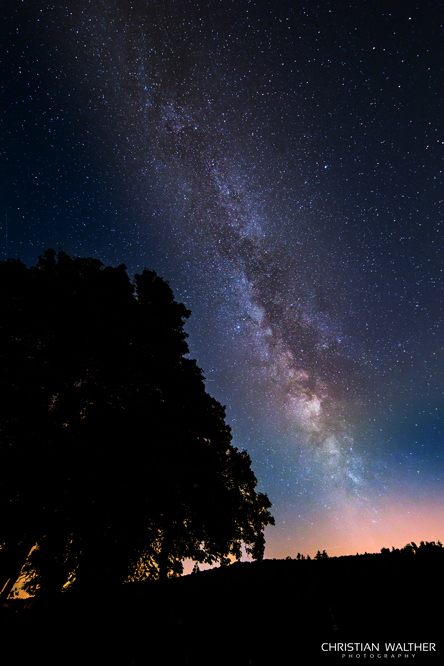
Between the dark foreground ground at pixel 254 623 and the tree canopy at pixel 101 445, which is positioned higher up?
the tree canopy at pixel 101 445

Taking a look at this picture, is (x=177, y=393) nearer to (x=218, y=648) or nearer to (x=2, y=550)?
(x=2, y=550)

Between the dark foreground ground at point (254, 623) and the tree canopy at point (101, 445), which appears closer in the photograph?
the dark foreground ground at point (254, 623)

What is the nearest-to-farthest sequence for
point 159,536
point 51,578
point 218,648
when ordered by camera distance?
point 218,648
point 51,578
point 159,536

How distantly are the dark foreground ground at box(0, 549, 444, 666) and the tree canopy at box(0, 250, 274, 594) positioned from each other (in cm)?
133

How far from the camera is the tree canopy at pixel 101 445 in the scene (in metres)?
7.34

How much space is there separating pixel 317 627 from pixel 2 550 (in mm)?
8276

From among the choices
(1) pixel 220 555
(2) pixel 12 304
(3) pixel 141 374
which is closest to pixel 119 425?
(3) pixel 141 374

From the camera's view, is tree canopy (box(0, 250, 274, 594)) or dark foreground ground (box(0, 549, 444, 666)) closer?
dark foreground ground (box(0, 549, 444, 666))

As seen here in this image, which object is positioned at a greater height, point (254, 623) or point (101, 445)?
point (101, 445)

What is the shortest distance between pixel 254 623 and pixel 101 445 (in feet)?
19.3

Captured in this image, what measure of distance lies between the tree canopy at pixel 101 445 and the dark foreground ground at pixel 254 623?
1.33 meters

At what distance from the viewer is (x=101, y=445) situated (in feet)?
27.3

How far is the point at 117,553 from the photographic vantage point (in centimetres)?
798

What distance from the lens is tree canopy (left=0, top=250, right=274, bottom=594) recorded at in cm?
734
